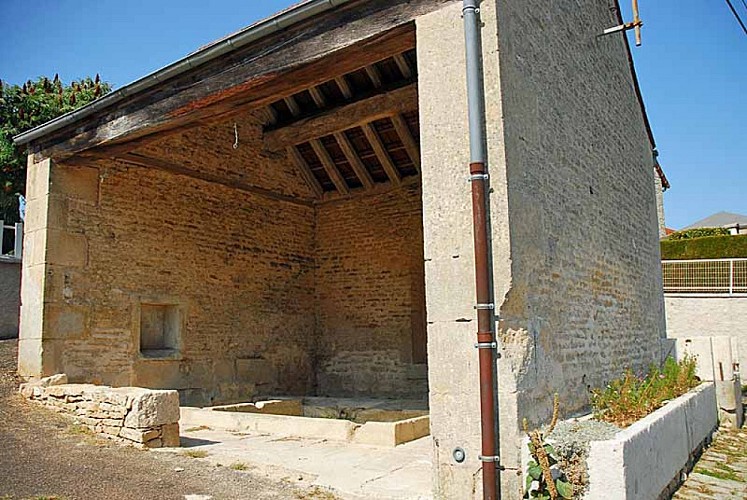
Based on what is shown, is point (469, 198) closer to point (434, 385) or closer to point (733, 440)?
point (434, 385)

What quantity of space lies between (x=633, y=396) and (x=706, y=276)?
39.5ft

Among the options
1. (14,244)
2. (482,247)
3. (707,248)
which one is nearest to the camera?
(482,247)

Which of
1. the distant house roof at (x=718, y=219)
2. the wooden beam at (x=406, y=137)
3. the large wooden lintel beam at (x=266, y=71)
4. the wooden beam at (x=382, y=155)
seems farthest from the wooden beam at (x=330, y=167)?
the distant house roof at (x=718, y=219)

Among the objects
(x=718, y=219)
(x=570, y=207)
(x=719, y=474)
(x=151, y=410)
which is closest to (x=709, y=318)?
(x=719, y=474)

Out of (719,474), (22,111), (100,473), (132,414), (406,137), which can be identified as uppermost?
(22,111)

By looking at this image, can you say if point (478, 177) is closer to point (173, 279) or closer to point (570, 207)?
point (570, 207)

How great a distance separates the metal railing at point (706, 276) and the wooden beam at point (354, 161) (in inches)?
378

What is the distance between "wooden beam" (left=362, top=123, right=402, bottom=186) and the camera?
32.4 ft

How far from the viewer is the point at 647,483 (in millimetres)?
4219

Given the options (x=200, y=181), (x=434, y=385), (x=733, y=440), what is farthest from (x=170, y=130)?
(x=733, y=440)

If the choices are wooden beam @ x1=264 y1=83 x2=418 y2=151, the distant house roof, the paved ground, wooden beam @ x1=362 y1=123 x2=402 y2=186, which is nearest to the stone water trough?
the paved ground

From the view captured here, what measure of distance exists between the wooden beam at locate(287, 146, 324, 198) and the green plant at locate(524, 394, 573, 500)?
800 cm

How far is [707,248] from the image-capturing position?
56.5 ft

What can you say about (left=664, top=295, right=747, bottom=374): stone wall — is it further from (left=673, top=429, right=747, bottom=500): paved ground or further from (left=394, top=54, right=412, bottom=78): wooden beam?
Answer: (left=394, top=54, right=412, bottom=78): wooden beam
